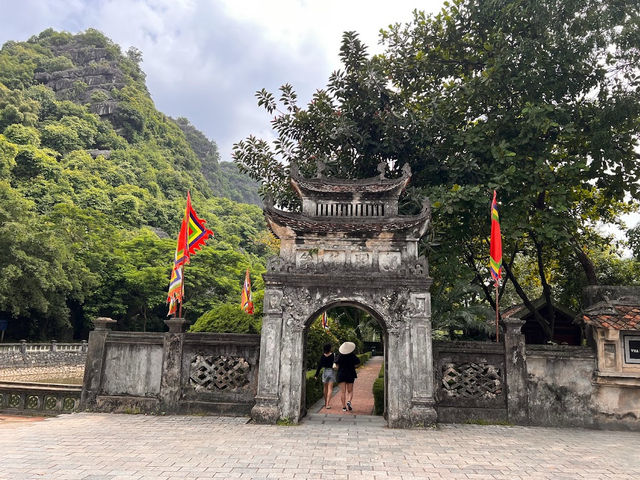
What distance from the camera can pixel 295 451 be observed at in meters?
7.59

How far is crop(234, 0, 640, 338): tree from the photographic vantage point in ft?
43.2

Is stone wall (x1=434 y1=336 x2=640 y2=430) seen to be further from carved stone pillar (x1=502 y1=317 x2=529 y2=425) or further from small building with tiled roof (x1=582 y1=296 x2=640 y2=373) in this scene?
small building with tiled roof (x1=582 y1=296 x2=640 y2=373)

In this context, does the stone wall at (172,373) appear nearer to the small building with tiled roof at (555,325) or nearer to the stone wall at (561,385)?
the stone wall at (561,385)

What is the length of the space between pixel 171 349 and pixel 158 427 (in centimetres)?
211

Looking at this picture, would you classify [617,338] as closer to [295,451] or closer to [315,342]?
[295,451]

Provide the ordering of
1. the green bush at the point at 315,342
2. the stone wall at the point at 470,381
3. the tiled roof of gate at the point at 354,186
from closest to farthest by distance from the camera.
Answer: the stone wall at the point at 470,381, the tiled roof of gate at the point at 354,186, the green bush at the point at 315,342

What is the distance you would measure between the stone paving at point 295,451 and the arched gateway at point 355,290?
29.5 inches

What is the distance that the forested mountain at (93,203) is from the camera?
102ft

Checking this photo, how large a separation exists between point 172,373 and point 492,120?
1254 cm

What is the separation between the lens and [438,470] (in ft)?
21.7

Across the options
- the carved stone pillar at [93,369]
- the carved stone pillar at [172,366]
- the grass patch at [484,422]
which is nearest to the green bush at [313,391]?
the carved stone pillar at [172,366]

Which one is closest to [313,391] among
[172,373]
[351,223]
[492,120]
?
[172,373]

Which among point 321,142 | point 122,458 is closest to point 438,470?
point 122,458

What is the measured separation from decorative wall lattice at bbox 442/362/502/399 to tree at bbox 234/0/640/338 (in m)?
4.36
